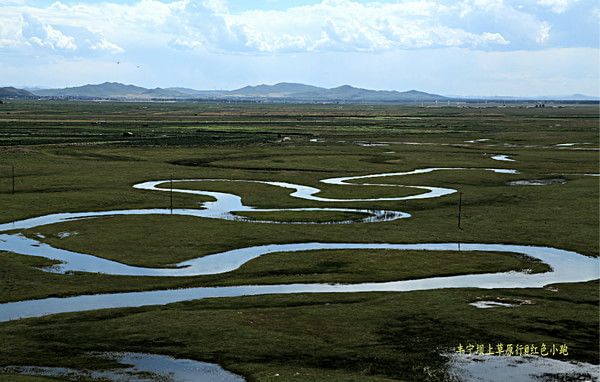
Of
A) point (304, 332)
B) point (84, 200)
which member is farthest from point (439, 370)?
point (84, 200)

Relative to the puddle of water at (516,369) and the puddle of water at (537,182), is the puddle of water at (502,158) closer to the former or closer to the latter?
the puddle of water at (537,182)

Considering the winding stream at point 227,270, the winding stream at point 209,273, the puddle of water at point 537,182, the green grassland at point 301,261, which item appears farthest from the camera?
the puddle of water at point 537,182

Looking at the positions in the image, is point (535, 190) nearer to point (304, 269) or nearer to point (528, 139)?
point (304, 269)

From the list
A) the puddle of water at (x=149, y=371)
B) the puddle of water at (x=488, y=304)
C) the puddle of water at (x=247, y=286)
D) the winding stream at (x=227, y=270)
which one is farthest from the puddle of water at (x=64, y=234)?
the puddle of water at (x=488, y=304)

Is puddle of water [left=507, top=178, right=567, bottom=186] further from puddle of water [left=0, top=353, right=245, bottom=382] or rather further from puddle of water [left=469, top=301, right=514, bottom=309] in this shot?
puddle of water [left=0, top=353, right=245, bottom=382]

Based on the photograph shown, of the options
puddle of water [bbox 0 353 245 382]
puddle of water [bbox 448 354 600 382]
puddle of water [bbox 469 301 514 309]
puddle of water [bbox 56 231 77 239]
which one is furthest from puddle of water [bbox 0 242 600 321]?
puddle of water [bbox 448 354 600 382]

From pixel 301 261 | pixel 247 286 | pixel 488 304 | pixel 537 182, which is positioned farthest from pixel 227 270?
pixel 537 182
